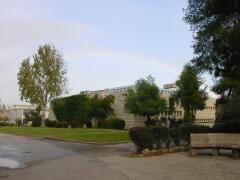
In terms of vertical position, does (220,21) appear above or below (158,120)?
above

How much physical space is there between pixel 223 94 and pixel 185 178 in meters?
36.6

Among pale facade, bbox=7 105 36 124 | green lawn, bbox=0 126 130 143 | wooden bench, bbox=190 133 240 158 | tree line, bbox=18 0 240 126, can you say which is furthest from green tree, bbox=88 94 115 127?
pale facade, bbox=7 105 36 124

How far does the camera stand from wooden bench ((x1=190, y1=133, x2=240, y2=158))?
52.1ft

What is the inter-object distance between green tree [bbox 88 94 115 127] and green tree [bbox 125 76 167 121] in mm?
4982

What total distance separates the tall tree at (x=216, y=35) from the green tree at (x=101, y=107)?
3428 centimetres

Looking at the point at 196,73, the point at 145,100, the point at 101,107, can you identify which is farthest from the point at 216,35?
the point at 101,107

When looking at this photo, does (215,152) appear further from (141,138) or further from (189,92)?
(189,92)

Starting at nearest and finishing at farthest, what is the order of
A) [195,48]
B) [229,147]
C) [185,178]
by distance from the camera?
[185,178]
[229,147]
[195,48]

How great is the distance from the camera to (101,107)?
2319 inches

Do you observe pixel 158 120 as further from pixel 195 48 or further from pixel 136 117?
pixel 195 48

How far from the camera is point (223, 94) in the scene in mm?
46906

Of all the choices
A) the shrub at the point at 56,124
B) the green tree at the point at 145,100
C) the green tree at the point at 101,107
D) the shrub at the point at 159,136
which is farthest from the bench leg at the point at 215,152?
the shrub at the point at 56,124

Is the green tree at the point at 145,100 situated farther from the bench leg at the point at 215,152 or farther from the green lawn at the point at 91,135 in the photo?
the bench leg at the point at 215,152

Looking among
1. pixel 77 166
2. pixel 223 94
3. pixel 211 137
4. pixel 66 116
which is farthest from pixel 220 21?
pixel 66 116
